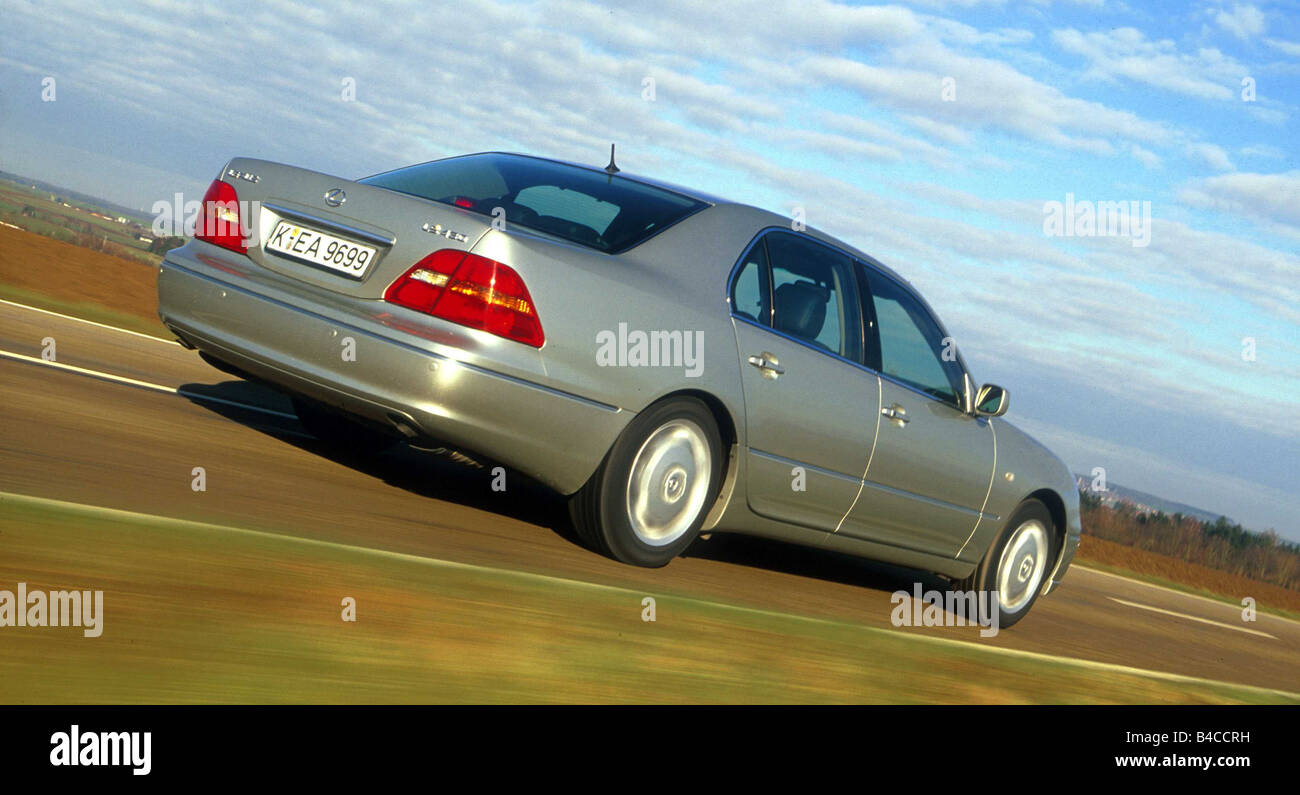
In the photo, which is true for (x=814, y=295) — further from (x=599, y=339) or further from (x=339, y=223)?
(x=339, y=223)

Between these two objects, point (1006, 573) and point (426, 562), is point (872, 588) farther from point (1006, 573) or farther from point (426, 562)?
point (426, 562)

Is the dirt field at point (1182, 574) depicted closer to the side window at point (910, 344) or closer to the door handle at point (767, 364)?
the side window at point (910, 344)

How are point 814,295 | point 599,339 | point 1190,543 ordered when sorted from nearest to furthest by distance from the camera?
point 599,339, point 814,295, point 1190,543

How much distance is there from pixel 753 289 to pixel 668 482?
42.2 inches

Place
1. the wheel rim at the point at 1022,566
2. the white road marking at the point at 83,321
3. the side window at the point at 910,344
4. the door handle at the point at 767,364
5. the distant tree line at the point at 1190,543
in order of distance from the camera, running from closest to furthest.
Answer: the door handle at the point at 767,364 → the side window at the point at 910,344 → the wheel rim at the point at 1022,566 → the white road marking at the point at 83,321 → the distant tree line at the point at 1190,543

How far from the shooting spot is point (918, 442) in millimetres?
7027

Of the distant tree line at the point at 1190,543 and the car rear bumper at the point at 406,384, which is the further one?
the distant tree line at the point at 1190,543

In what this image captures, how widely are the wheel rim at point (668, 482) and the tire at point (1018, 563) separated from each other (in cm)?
261

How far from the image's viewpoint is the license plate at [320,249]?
532 cm

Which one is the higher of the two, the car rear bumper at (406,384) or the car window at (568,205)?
the car window at (568,205)

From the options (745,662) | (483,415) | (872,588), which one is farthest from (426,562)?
(872,588)

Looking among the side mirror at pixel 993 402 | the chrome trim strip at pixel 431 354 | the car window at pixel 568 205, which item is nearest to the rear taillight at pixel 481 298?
the chrome trim strip at pixel 431 354

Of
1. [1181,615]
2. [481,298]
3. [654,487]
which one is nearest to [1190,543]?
[1181,615]
